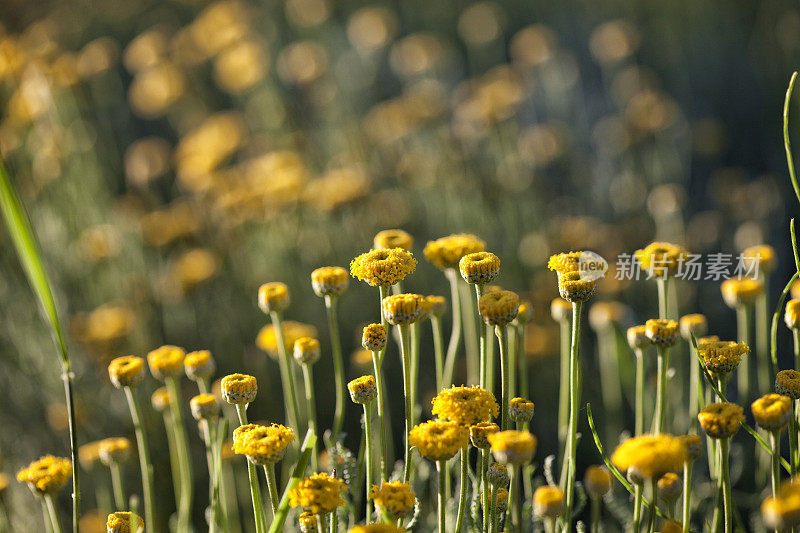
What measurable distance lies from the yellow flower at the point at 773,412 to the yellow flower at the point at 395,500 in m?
0.42

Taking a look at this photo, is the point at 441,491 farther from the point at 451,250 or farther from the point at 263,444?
the point at 451,250

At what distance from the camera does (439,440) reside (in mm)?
850

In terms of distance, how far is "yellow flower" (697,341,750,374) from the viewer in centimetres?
94

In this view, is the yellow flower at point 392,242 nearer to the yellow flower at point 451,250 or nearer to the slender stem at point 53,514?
the yellow flower at point 451,250

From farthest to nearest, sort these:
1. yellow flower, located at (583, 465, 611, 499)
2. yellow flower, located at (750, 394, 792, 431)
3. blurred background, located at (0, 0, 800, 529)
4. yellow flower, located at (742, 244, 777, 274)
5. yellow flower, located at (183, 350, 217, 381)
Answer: blurred background, located at (0, 0, 800, 529) → yellow flower, located at (742, 244, 777, 274) → yellow flower, located at (183, 350, 217, 381) → yellow flower, located at (583, 465, 611, 499) → yellow flower, located at (750, 394, 792, 431)

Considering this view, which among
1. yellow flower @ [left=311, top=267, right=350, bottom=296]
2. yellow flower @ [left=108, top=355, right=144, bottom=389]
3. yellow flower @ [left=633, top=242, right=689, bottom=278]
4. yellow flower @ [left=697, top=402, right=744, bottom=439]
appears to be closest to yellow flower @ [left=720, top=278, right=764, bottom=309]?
yellow flower @ [left=633, top=242, right=689, bottom=278]

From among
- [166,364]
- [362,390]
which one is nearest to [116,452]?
[166,364]

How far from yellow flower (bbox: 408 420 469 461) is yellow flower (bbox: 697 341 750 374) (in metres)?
0.35

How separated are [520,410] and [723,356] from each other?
27cm


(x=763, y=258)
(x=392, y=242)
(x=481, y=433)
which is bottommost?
(x=481, y=433)

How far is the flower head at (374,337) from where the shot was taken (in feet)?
3.27

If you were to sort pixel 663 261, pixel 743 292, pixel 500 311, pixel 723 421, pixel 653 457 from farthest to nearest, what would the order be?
pixel 743 292 < pixel 663 261 < pixel 500 311 < pixel 723 421 < pixel 653 457

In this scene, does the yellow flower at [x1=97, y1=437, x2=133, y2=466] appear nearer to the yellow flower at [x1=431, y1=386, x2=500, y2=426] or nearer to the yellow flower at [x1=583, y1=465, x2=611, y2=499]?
the yellow flower at [x1=431, y1=386, x2=500, y2=426]

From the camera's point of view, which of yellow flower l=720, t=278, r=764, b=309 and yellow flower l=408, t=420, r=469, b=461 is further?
yellow flower l=720, t=278, r=764, b=309
